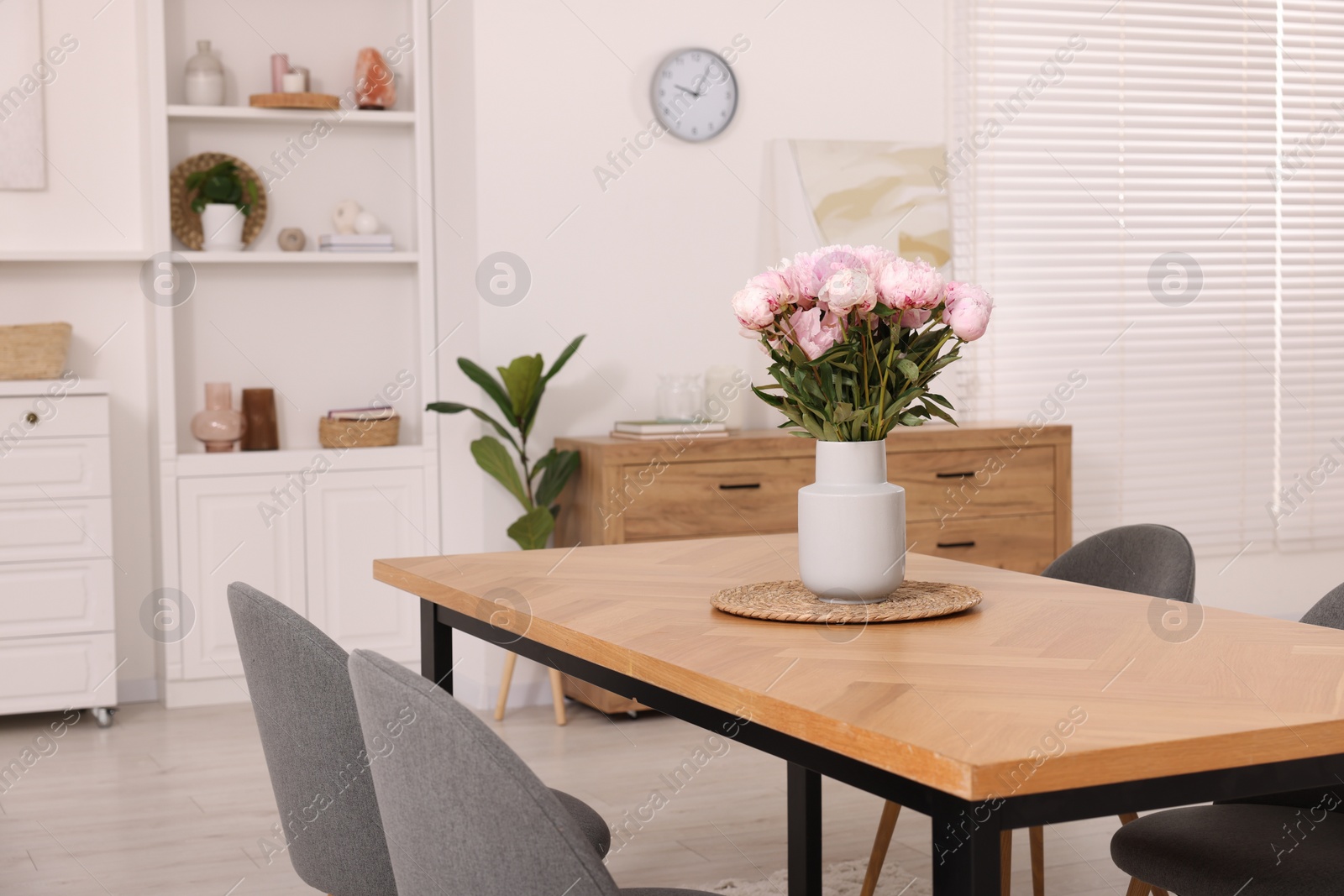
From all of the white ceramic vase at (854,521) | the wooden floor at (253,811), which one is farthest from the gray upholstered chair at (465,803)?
the wooden floor at (253,811)

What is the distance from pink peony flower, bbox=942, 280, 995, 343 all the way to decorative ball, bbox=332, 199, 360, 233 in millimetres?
3550

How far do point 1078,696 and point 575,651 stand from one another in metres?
0.69

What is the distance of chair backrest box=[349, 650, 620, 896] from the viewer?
1239 millimetres

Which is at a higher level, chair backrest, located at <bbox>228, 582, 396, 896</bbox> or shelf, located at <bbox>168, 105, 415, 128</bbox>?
shelf, located at <bbox>168, 105, 415, 128</bbox>

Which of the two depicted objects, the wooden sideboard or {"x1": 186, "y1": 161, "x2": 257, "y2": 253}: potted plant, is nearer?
the wooden sideboard

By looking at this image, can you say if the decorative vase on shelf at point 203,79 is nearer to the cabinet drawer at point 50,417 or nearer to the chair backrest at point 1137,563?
the cabinet drawer at point 50,417

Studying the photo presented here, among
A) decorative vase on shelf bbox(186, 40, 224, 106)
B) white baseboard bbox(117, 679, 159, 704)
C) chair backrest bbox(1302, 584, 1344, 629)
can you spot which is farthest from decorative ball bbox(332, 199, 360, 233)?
chair backrest bbox(1302, 584, 1344, 629)

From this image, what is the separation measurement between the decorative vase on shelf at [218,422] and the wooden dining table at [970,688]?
2.70 m

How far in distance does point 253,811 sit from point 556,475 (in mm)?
1436

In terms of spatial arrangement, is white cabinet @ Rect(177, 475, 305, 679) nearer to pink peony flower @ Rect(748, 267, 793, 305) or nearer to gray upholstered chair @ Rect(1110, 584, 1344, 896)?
pink peony flower @ Rect(748, 267, 793, 305)

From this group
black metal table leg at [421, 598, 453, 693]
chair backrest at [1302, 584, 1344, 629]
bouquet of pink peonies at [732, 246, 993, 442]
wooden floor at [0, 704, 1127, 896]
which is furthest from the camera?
wooden floor at [0, 704, 1127, 896]

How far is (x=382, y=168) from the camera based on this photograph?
16.8 ft

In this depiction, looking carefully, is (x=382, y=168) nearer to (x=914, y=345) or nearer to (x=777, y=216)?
(x=777, y=216)

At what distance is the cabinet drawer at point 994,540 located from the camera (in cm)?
468
